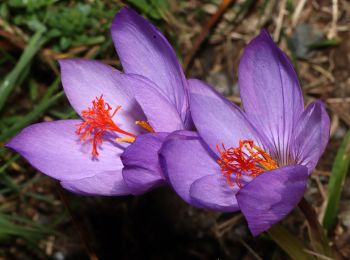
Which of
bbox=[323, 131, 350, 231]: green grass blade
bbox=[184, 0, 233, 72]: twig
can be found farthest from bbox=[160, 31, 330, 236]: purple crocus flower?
bbox=[184, 0, 233, 72]: twig

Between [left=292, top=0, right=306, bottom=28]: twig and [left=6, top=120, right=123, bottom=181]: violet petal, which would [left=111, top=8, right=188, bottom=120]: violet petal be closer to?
[left=6, top=120, right=123, bottom=181]: violet petal

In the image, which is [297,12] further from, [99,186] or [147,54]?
[99,186]

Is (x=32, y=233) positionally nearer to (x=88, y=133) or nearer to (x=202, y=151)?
(x=88, y=133)

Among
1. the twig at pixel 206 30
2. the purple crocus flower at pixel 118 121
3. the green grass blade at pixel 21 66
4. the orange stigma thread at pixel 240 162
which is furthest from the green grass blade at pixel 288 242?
the green grass blade at pixel 21 66

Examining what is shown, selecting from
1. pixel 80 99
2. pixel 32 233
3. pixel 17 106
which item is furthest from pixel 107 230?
pixel 80 99

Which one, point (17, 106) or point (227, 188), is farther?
point (17, 106)

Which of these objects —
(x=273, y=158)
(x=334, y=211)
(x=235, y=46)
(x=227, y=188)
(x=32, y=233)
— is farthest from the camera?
(x=235, y=46)

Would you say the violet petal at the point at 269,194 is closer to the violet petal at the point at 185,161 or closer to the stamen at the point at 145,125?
the violet petal at the point at 185,161
